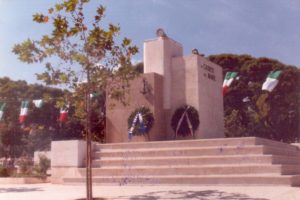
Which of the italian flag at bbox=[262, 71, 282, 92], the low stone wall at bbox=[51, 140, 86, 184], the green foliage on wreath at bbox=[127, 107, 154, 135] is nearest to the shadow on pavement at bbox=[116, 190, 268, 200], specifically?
the low stone wall at bbox=[51, 140, 86, 184]

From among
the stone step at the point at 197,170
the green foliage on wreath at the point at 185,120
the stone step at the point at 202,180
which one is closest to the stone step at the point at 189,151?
the stone step at the point at 197,170

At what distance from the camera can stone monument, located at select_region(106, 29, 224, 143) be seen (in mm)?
19750

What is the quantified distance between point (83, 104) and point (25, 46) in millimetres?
2045

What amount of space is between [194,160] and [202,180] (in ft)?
4.20

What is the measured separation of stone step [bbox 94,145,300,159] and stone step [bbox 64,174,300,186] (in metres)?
1.39

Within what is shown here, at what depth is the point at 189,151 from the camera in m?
14.4

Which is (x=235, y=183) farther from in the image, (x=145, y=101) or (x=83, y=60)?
(x=145, y=101)

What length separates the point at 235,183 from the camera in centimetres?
1220

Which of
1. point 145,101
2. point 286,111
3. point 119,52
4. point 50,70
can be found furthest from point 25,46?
point 286,111

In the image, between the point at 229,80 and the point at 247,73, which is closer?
the point at 229,80

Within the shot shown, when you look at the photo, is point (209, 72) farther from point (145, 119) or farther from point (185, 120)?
point (145, 119)

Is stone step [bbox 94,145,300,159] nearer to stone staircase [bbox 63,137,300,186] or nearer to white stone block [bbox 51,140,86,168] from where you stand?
stone staircase [bbox 63,137,300,186]

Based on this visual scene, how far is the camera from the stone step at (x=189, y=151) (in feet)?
44.3

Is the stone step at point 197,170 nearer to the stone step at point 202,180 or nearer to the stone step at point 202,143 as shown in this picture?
the stone step at point 202,180
